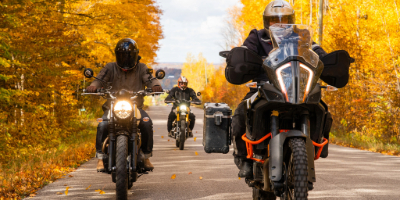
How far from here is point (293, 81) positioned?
4.14 meters

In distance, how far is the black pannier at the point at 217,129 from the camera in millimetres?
5699

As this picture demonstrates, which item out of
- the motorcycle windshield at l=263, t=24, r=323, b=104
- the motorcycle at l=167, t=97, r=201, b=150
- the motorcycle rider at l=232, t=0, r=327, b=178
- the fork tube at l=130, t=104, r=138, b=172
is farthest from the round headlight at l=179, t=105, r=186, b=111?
the motorcycle windshield at l=263, t=24, r=323, b=104

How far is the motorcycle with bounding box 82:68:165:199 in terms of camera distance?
19.0ft

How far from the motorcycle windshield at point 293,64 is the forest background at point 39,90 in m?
4.20

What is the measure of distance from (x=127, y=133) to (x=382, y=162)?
6.34 m

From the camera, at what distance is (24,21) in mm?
11430

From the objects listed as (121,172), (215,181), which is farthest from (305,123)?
(215,181)

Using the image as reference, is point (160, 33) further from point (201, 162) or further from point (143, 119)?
point (143, 119)

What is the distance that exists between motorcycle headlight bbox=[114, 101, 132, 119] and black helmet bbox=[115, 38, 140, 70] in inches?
38.5

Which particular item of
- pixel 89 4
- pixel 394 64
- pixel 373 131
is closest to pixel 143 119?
pixel 394 64

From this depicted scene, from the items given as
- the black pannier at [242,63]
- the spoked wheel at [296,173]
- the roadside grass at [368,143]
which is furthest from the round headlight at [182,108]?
the spoked wheel at [296,173]

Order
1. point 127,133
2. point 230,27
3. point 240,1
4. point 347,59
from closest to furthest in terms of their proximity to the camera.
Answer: point 347,59 → point 127,133 → point 240,1 → point 230,27

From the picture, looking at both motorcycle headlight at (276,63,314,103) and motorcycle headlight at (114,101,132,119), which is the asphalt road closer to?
motorcycle headlight at (114,101,132,119)

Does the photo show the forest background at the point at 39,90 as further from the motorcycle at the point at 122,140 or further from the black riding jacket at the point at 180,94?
the black riding jacket at the point at 180,94
